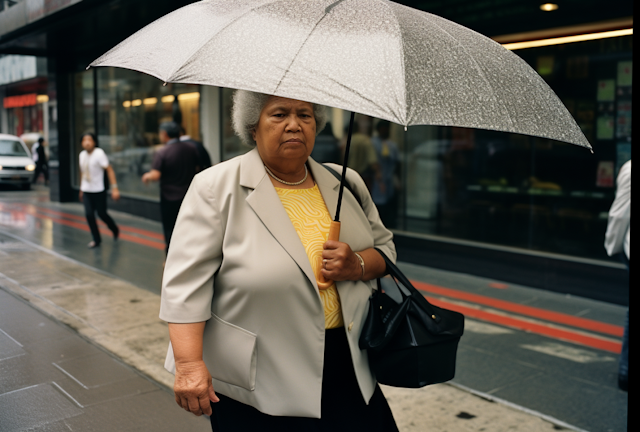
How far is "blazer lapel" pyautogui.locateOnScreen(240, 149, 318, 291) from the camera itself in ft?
6.83

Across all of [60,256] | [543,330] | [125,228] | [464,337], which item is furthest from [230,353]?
[125,228]

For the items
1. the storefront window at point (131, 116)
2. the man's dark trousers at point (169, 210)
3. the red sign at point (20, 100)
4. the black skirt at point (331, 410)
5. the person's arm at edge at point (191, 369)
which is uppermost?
the red sign at point (20, 100)

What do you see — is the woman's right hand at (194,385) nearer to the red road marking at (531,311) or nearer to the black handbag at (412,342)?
the black handbag at (412,342)

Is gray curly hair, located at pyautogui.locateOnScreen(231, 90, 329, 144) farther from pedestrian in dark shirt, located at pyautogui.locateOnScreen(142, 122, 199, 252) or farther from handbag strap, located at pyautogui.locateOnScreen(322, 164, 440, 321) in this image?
pedestrian in dark shirt, located at pyautogui.locateOnScreen(142, 122, 199, 252)

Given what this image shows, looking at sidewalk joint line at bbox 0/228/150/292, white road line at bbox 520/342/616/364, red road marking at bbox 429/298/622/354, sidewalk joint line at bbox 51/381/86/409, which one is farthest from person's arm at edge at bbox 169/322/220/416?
sidewalk joint line at bbox 0/228/150/292

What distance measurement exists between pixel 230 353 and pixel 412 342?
1.99 ft

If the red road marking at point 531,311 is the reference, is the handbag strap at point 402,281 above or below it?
above

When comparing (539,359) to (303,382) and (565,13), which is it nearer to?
(303,382)

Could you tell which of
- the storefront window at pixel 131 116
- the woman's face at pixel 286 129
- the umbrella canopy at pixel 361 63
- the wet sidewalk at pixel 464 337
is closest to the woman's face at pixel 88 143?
the wet sidewalk at pixel 464 337

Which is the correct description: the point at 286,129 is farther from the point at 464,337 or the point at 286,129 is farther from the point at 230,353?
the point at 464,337

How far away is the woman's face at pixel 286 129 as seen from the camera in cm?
216

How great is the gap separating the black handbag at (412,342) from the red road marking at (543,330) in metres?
3.63

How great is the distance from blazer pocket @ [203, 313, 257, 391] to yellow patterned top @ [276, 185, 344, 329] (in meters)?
0.28

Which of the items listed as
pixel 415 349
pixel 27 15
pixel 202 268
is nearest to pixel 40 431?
pixel 202 268
